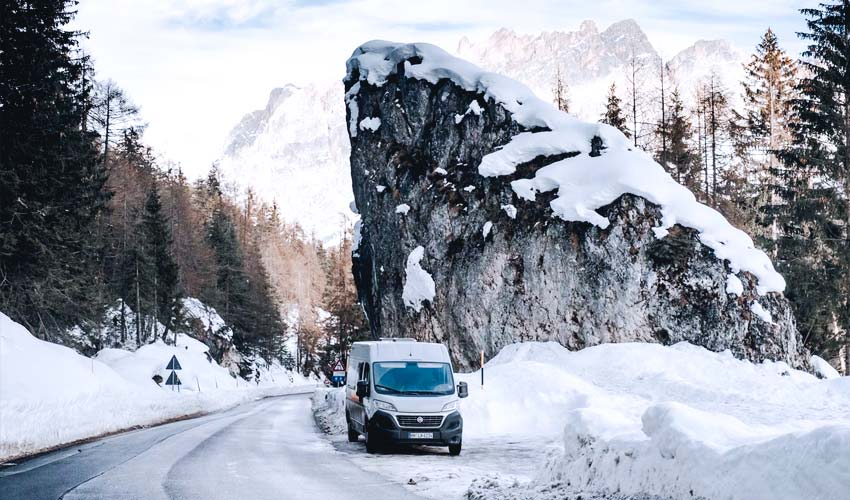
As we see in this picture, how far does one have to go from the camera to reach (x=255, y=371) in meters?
83.1

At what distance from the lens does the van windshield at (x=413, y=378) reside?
1708 cm

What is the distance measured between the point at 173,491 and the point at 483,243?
2691cm

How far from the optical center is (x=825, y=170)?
32531 millimetres

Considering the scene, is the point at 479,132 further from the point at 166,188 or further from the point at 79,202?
the point at 166,188

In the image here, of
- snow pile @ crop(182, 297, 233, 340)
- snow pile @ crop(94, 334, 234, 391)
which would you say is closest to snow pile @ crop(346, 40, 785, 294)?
snow pile @ crop(94, 334, 234, 391)

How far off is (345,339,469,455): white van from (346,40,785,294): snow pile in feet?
53.8

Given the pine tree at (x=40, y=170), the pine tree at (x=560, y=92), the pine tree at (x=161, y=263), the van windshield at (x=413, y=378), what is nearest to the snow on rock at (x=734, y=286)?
the van windshield at (x=413, y=378)

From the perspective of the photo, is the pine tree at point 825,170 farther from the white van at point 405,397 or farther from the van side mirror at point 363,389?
the van side mirror at point 363,389

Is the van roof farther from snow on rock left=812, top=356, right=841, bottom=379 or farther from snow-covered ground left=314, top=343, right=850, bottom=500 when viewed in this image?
snow on rock left=812, top=356, right=841, bottom=379

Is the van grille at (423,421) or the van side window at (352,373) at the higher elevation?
the van side window at (352,373)

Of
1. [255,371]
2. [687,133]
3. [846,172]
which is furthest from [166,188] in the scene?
[846,172]

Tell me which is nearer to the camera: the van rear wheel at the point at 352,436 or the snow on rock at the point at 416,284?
the van rear wheel at the point at 352,436

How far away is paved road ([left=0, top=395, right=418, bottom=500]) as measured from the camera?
1023 centimetres

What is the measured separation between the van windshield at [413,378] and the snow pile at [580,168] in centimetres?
1648
